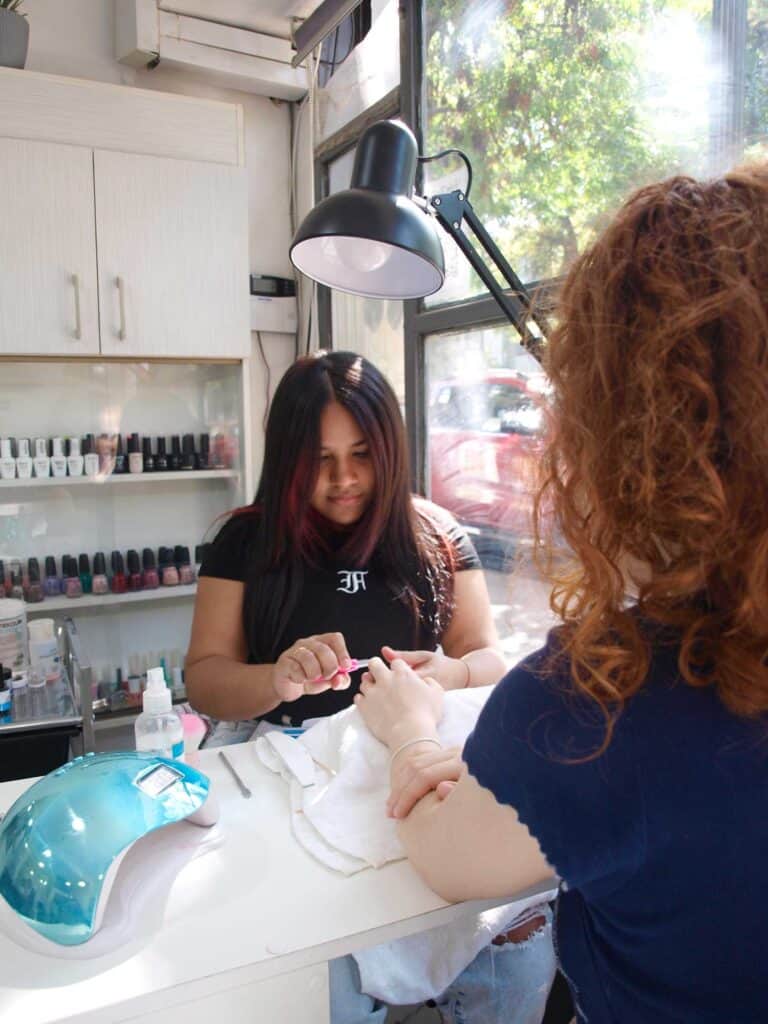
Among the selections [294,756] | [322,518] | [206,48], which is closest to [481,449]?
[322,518]

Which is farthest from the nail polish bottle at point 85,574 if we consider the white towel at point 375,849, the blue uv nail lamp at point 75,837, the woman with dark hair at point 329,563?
the blue uv nail lamp at point 75,837

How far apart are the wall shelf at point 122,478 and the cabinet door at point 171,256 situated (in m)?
0.42

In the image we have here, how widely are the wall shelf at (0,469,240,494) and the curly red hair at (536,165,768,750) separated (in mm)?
2207

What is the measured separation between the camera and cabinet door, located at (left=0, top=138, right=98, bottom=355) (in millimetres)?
2242

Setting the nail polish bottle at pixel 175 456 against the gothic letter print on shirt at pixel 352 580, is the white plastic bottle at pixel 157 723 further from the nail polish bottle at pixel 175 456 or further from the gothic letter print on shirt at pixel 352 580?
the nail polish bottle at pixel 175 456

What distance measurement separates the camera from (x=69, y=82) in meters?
2.28

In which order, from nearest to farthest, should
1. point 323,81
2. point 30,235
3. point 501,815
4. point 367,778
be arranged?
point 501,815 < point 367,778 < point 30,235 < point 323,81

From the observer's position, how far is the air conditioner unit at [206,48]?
2.52m

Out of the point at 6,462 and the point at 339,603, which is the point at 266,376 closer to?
the point at 6,462

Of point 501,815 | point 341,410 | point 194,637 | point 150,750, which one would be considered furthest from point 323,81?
point 501,815

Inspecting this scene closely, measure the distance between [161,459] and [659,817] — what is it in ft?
7.82

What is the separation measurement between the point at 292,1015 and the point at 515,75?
78.4 inches

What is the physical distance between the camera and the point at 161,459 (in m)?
2.71

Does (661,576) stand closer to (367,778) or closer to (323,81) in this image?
(367,778)
